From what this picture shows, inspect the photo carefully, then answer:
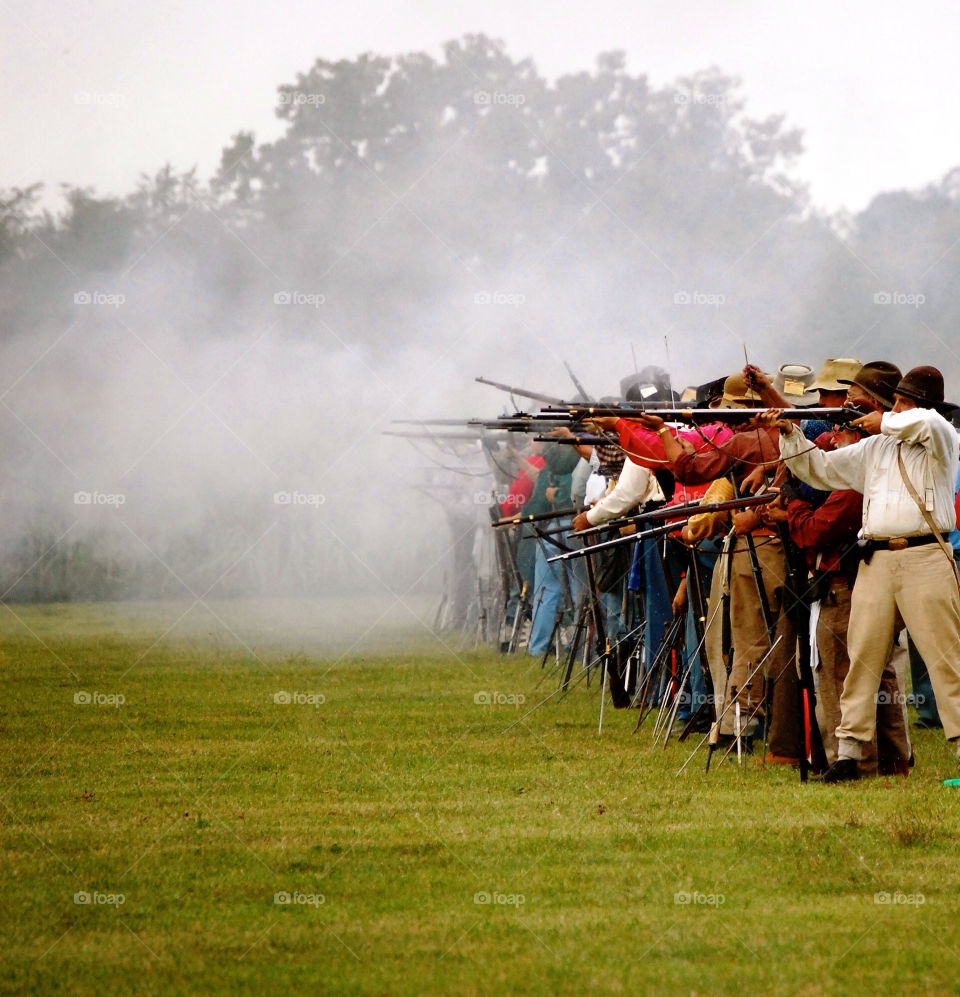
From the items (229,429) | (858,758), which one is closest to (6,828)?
(858,758)

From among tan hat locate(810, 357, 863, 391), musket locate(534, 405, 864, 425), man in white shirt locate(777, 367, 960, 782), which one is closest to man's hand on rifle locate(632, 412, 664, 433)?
musket locate(534, 405, 864, 425)

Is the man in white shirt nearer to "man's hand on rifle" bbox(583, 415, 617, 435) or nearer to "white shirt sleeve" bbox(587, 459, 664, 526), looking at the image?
"man's hand on rifle" bbox(583, 415, 617, 435)

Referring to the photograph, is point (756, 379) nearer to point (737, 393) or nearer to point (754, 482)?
point (737, 393)

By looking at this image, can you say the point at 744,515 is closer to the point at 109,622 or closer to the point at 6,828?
the point at 6,828

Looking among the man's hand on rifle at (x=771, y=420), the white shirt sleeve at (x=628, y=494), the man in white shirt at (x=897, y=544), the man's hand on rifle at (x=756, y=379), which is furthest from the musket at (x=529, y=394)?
the man in white shirt at (x=897, y=544)

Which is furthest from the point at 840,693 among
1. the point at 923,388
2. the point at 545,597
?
the point at 545,597

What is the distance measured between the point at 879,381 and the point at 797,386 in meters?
1.16

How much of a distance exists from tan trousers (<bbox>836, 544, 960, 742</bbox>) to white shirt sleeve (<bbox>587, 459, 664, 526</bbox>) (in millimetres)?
3028

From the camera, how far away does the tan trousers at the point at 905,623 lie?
29.2ft

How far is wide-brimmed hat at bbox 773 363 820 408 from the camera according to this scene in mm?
10273

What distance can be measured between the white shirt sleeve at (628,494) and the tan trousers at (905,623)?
9.93 ft

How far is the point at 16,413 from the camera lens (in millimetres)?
23281

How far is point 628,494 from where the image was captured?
12172 millimetres

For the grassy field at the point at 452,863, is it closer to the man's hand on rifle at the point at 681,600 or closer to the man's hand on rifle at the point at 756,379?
the man's hand on rifle at the point at 681,600
